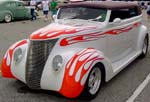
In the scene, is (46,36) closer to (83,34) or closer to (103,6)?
(83,34)

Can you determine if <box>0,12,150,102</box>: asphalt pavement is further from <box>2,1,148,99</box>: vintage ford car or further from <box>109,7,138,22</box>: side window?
<box>109,7,138,22</box>: side window

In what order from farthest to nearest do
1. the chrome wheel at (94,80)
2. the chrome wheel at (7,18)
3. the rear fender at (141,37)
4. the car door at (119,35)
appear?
the chrome wheel at (7,18) → the rear fender at (141,37) → the car door at (119,35) → the chrome wheel at (94,80)

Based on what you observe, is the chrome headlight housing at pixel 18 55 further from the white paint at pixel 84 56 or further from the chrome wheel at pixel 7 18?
the chrome wheel at pixel 7 18

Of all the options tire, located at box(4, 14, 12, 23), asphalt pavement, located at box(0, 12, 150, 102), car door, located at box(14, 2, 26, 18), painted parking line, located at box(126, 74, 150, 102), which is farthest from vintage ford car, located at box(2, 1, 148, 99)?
car door, located at box(14, 2, 26, 18)

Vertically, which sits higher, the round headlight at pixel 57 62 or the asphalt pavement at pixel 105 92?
the round headlight at pixel 57 62

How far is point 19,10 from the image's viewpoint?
66.3 feet

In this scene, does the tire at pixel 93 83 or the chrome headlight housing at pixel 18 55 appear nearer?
the tire at pixel 93 83

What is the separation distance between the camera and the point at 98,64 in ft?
16.5

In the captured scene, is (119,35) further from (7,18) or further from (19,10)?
(19,10)

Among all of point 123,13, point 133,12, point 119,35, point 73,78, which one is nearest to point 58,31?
point 73,78

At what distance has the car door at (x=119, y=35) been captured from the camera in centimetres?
589

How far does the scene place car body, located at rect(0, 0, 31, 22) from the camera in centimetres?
1911

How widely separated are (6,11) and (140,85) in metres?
15.1

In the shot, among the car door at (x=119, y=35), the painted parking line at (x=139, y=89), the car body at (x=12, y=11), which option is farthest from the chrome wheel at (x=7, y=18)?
the painted parking line at (x=139, y=89)
